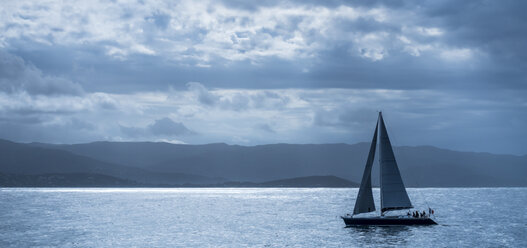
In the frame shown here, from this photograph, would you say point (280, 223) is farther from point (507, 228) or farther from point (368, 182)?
point (507, 228)

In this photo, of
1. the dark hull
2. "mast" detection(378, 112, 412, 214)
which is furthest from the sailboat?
the dark hull

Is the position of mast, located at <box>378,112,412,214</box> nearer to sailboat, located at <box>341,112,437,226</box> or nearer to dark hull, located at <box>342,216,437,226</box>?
sailboat, located at <box>341,112,437,226</box>

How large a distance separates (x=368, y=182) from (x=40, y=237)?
52.8 m

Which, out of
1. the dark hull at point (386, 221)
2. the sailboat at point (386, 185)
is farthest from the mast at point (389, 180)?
the dark hull at point (386, 221)

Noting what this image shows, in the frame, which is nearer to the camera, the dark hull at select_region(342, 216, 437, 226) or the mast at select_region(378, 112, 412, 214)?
the mast at select_region(378, 112, 412, 214)

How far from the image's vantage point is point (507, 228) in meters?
108

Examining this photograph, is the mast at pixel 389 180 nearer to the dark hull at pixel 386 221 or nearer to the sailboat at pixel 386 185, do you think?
the sailboat at pixel 386 185

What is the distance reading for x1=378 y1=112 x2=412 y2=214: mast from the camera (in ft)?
285

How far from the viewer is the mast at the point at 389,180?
285 feet

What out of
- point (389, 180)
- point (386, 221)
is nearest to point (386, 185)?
point (389, 180)

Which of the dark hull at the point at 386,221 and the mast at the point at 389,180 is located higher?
the mast at the point at 389,180

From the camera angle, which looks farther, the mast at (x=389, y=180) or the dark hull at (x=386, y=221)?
the dark hull at (x=386, y=221)

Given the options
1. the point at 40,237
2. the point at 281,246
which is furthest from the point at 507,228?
the point at 40,237

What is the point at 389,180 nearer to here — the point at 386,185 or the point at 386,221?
the point at 386,185
